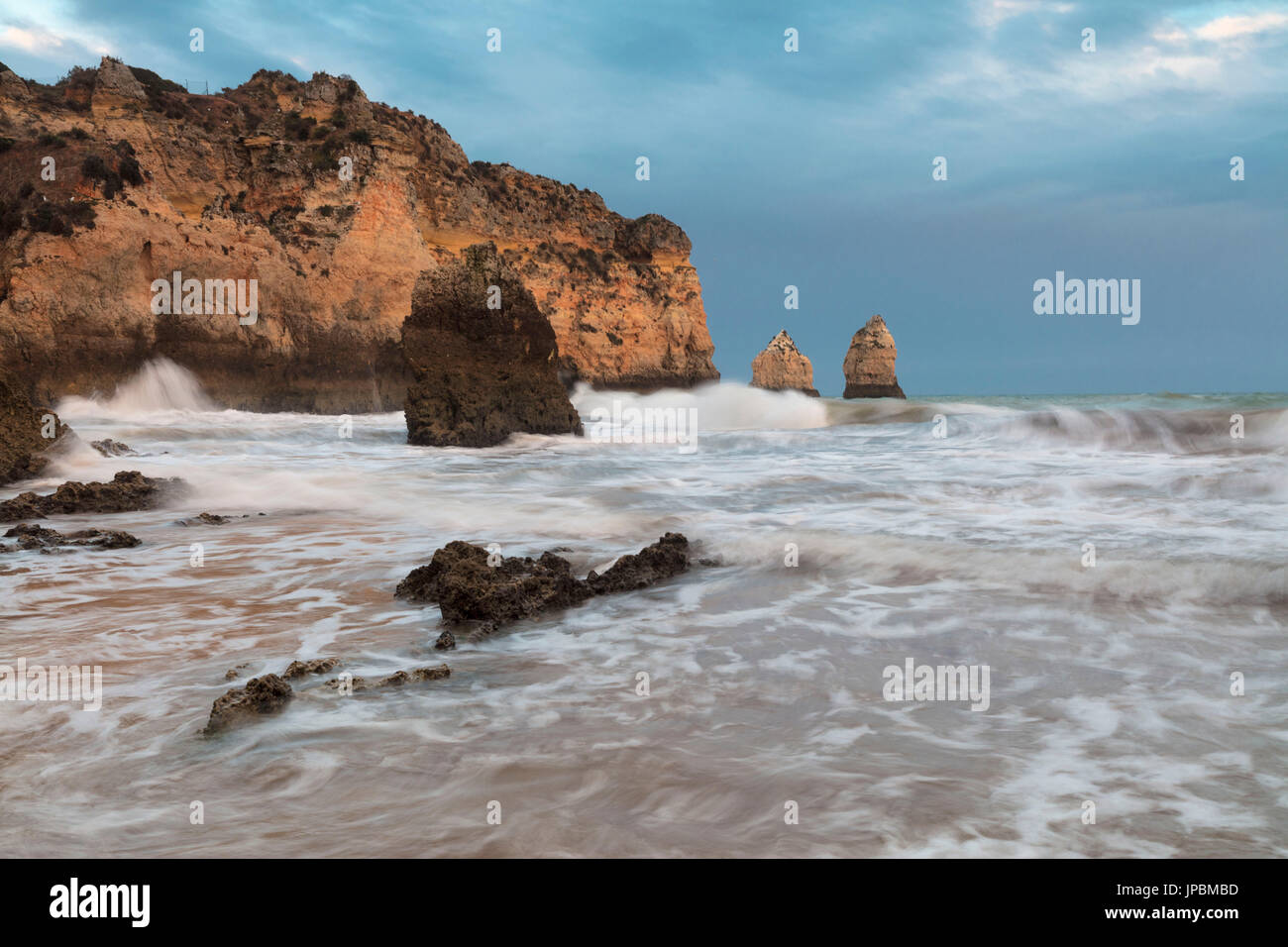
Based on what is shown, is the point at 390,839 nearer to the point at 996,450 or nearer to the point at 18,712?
the point at 18,712

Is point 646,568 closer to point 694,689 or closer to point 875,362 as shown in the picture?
point 694,689

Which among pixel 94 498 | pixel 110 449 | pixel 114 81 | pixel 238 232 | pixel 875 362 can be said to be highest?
pixel 114 81

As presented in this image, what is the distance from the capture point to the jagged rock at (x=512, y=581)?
4.36 metres

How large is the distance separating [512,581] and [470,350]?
12364 millimetres

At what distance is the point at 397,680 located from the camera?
3443 millimetres

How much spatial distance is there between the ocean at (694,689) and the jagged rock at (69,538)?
0.68 ft

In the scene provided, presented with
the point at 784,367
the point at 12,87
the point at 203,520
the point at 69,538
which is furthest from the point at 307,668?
the point at 784,367

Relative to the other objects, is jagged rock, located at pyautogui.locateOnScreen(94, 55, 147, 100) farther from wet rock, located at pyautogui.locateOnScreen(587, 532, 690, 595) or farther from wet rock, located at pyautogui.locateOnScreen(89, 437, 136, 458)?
wet rock, located at pyautogui.locateOnScreen(587, 532, 690, 595)

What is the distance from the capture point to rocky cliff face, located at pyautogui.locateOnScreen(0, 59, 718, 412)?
19516 mm

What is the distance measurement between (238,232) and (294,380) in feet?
13.8

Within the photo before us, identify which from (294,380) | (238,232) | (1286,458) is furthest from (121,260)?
(1286,458)

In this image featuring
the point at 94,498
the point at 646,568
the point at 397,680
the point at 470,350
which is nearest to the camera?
the point at 397,680

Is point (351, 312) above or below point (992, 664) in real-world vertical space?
above
